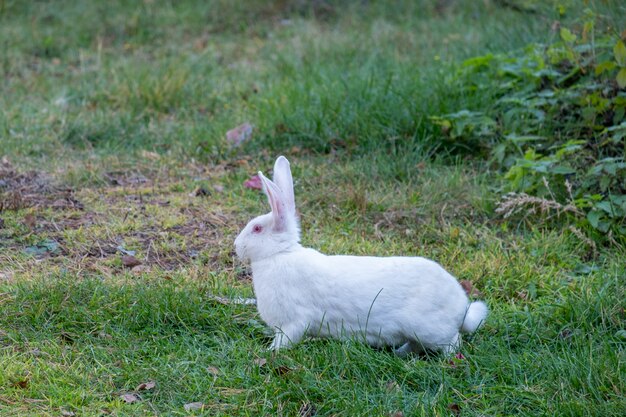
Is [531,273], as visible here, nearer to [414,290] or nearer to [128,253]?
[414,290]

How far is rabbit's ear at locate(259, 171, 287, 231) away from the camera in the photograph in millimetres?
3723

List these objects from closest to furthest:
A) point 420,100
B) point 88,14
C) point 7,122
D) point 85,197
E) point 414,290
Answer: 1. point 414,290
2. point 85,197
3. point 420,100
4. point 7,122
5. point 88,14

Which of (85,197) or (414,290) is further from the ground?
(414,290)

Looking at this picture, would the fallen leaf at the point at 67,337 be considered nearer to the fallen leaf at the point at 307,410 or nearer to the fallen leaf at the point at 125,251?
the fallen leaf at the point at 125,251

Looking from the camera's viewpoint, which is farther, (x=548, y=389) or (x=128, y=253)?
(x=128, y=253)

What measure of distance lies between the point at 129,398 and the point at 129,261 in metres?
1.34

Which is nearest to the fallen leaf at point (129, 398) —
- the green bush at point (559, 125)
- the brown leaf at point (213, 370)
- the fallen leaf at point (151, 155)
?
the brown leaf at point (213, 370)

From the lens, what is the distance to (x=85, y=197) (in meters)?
Answer: 5.46

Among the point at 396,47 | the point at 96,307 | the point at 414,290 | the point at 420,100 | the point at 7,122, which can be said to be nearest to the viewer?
the point at 414,290

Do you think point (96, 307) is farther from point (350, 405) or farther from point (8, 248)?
point (350, 405)

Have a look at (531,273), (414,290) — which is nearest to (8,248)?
(414,290)

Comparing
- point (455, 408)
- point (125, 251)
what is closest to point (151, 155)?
point (125, 251)

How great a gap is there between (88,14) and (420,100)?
199 inches

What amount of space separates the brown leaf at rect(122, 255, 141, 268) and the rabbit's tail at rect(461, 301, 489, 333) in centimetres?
176
